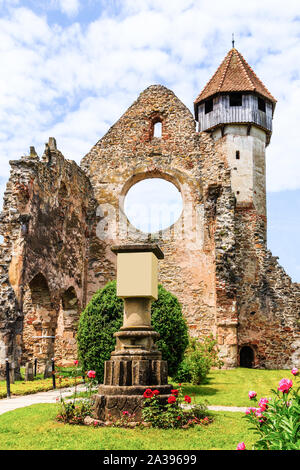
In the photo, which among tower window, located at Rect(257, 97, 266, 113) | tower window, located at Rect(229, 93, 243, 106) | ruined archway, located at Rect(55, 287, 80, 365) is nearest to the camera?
ruined archway, located at Rect(55, 287, 80, 365)

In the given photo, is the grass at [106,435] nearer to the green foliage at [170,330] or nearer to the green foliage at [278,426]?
the green foliage at [278,426]

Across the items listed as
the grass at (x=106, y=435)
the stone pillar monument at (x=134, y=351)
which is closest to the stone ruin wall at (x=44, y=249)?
the grass at (x=106, y=435)

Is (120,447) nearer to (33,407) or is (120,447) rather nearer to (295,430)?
(295,430)

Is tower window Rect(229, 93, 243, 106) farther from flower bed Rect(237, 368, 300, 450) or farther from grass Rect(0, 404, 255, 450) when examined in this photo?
flower bed Rect(237, 368, 300, 450)

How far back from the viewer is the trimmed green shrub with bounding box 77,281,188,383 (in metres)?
9.71

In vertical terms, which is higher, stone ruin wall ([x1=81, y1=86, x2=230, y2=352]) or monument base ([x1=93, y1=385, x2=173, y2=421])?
stone ruin wall ([x1=81, y1=86, x2=230, y2=352])

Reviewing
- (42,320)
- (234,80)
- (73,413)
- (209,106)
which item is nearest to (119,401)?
(73,413)

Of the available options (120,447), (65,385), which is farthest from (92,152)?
(120,447)

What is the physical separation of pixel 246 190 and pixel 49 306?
9331 mm

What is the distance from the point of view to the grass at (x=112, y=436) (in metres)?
5.09

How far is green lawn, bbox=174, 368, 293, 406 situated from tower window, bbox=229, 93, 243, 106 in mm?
11420

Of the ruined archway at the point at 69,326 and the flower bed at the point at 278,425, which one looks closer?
the flower bed at the point at 278,425

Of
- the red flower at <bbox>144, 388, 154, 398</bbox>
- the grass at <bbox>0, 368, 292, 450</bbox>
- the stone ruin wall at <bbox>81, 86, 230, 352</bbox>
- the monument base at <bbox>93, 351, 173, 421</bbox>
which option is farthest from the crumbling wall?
the red flower at <bbox>144, 388, 154, 398</bbox>

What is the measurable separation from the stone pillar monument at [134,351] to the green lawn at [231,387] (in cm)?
230
